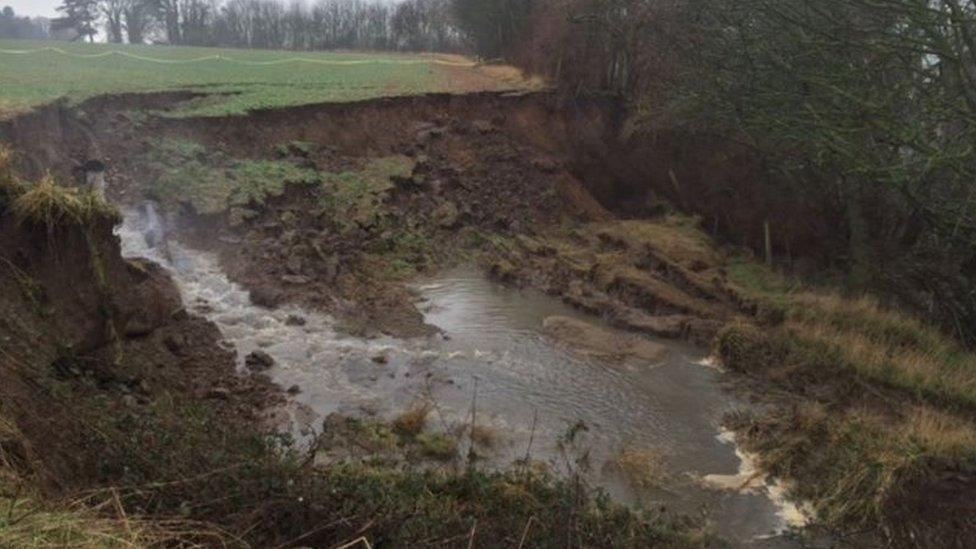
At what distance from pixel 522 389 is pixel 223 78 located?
17948mm

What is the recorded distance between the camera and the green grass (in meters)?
18.3

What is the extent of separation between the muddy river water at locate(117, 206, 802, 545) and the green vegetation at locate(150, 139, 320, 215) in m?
0.94

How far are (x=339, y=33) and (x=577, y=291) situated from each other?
4873 cm

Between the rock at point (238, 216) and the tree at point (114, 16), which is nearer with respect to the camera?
the rock at point (238, 216)

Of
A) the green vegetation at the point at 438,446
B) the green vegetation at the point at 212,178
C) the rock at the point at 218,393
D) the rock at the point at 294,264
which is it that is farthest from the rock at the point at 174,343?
the green vegetation at the point at 212,178

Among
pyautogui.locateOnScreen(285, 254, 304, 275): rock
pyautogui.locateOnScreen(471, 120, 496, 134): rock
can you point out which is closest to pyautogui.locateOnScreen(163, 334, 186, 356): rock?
pyautogui.locateOnScreen(285, 254, 304, 275): rock

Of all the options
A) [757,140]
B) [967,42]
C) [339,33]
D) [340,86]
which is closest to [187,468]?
[967,42]

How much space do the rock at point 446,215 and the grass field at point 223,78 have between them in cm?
503

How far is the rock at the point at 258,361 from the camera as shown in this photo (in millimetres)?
10516

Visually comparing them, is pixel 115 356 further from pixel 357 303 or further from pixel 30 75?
pixel 30 75

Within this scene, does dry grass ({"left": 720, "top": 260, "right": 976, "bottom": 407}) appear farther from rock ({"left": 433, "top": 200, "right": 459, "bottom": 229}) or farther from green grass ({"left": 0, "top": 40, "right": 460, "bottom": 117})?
green grass ({"left": 0, "top": 40, "right": 460, "bottom": 117})

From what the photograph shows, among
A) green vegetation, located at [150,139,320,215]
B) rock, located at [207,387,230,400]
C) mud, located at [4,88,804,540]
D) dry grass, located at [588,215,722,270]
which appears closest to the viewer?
rock, located at [207,387,230,400]

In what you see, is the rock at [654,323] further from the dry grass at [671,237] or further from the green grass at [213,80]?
the green grass at [213,80]

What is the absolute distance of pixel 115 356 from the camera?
8.64 meters
